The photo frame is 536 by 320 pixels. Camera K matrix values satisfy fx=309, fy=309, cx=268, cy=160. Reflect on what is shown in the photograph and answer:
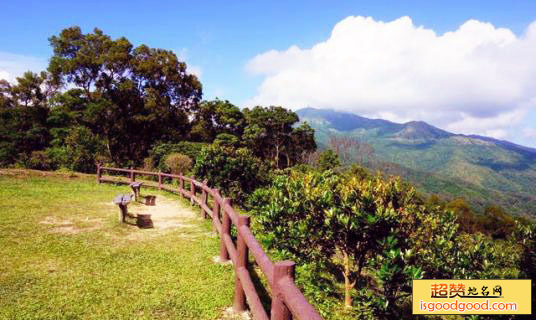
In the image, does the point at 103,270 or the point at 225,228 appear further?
the point at 225,228

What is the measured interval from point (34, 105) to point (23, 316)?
3521 centimetres

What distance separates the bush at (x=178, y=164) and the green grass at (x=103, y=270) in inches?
515

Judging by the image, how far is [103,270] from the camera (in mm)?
6121

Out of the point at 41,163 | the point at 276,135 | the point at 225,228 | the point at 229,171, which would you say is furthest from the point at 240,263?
the point at 276,135

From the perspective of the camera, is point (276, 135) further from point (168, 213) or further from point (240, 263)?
point (240, 263)

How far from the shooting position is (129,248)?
748 centimetres

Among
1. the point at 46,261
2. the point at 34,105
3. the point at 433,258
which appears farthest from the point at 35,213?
the point at 34,105

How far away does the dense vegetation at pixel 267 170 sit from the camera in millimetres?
5516

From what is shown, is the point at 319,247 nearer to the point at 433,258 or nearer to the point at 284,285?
the point at 433,258

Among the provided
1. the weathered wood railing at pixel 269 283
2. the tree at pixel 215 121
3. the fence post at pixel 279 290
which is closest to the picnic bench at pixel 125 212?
the weathered wood railing at pixel 269 283

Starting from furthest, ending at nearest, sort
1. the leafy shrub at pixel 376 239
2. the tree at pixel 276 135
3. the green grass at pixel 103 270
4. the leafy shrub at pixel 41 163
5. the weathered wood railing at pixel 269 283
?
the tree at pixel 276 135 → the leafy shrub at pixel 41 163 → the leafy shrub at pixel 376 239 → the green grass at pixel 103 270 → the weathered wood railing at pixel 269 283

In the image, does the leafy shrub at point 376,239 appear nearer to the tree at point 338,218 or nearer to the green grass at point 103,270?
the tree at point 338,218

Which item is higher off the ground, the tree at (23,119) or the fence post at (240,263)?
the tree at (23,119)

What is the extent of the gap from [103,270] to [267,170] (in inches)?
413
